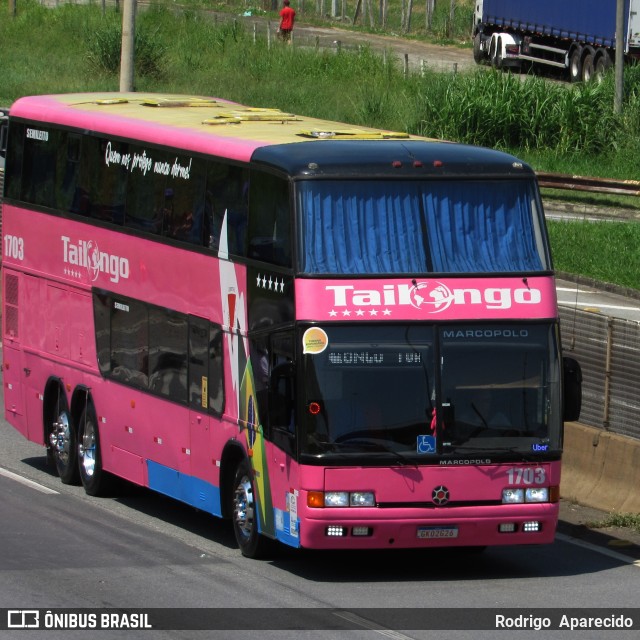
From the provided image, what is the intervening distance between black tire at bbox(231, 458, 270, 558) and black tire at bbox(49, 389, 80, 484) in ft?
14.1

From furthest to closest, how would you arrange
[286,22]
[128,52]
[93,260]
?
[286,22], [128,52], [93,260]

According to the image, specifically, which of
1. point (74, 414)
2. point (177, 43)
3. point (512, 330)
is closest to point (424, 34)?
point (177, 43)

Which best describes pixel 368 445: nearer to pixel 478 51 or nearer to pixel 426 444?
pixel 426 444

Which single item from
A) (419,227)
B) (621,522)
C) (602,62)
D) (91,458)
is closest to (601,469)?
(621,522)

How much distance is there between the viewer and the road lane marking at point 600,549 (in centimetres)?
1495

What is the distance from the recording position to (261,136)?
15320 millimetres

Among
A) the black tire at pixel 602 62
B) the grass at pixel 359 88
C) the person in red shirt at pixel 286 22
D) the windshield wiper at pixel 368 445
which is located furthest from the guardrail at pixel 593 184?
the person in red shirt at pixel 286 22

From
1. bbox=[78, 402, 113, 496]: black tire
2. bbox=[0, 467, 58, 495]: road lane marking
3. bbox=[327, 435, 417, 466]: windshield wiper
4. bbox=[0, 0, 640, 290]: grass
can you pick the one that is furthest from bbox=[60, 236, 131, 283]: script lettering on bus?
bbox=[0, 0, 640, 290]: grass

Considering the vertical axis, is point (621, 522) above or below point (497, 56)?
below

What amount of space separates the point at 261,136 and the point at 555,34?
4226 centimetres

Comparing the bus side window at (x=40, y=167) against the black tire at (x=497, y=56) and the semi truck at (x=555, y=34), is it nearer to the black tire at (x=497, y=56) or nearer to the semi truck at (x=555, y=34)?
the semi truck at (x=555, y=34)

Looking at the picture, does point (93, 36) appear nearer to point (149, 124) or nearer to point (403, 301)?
point (149, 124)

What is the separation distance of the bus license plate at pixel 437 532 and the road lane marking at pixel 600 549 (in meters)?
2.18

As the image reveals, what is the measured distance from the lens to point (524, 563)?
583 inches
